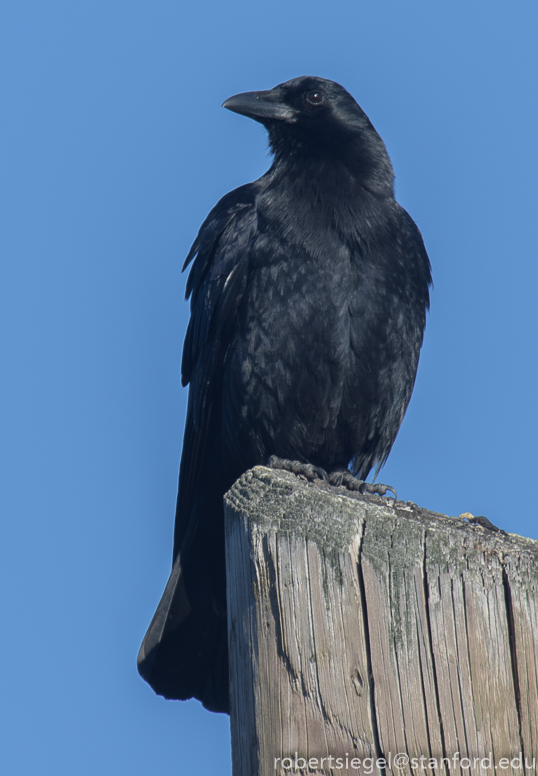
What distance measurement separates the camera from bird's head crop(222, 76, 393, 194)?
18.8 ft

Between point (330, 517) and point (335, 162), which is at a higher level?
point (335, 162)

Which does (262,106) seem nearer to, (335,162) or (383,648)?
(335,162)

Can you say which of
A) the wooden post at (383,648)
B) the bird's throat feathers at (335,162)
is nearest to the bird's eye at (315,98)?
the bird's throat feathers at (335,162)

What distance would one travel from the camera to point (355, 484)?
484 centimetres

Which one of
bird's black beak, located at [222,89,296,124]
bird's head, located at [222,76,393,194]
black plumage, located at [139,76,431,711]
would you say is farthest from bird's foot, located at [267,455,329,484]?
bird's black beak, located at [222,89,296,124]

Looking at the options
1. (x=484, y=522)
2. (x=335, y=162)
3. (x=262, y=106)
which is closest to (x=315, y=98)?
(x=262, y=106)

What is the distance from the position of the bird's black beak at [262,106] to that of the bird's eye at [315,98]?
129mm

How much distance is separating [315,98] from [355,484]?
2.63 meters

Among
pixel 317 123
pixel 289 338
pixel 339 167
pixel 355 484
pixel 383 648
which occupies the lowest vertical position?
pixel 383 648

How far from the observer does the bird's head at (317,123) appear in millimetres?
5723

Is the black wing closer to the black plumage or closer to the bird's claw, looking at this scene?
the black plumage

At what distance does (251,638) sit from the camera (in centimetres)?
250

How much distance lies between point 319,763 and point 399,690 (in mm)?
274

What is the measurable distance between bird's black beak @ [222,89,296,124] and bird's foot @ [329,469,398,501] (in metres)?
2.33
